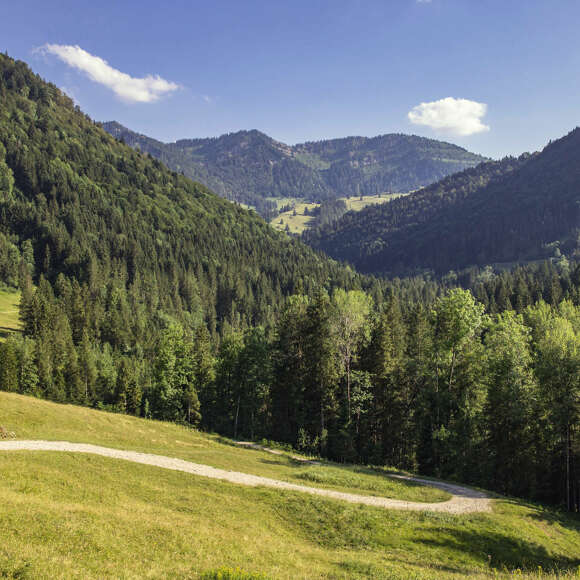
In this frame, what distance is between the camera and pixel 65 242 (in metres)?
177

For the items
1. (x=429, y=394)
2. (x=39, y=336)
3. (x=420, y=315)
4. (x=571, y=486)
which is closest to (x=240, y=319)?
(x=39, y=336)

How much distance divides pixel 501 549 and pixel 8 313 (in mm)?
144319

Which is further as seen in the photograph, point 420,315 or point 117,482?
point 420,315

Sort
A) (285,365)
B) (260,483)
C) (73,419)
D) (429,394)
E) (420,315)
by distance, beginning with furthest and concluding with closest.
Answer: (420,315) < (285,365) < (429,394) < (73,419) < (260,483)

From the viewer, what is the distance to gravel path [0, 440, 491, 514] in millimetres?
27156

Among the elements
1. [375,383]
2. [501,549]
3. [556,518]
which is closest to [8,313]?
[375,383]

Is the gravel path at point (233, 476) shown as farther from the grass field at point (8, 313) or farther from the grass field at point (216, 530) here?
the grass field at point (8, 313)

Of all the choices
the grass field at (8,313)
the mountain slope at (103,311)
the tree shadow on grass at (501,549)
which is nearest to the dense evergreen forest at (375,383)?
the mountain slope at (103,311)

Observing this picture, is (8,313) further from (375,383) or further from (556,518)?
(556,518)

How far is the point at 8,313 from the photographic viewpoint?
12369 centimetres

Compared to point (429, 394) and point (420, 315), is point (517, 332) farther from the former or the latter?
point (420, 315)

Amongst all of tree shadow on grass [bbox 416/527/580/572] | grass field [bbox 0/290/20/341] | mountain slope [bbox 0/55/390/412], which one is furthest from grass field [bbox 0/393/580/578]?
grass field [bbox 0/290/20/341]

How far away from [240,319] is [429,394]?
141m

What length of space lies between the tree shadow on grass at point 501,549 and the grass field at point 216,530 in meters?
0.08
